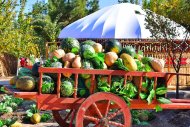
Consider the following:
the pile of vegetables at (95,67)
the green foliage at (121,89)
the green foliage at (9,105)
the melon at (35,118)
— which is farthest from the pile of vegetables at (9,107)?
the green foliage at (121,89)

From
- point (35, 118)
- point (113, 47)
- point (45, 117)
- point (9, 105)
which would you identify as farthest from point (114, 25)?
point (113, 47)

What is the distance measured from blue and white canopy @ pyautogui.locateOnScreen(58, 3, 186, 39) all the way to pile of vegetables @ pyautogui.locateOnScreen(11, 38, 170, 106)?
12.4 m

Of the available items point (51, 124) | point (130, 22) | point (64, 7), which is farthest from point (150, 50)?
point (64, 7)

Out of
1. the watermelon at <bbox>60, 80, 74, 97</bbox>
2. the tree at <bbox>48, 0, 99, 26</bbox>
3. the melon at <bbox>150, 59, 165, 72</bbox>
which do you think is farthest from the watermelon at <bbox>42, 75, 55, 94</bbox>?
the tree at <bbox>48, 0, 99, 26</bbox>

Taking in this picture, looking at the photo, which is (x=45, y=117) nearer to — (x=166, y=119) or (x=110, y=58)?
(x=166, y=119)

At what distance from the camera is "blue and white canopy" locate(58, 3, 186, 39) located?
18.8 meters

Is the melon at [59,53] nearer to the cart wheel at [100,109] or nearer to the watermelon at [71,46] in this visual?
the watermelon at [71,46]

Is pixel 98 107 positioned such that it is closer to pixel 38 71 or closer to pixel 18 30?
pixel 38 71

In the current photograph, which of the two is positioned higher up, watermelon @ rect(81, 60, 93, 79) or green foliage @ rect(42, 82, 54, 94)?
watermelon @ rect(81, 60, 93, 79)

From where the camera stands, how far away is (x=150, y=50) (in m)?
16.5

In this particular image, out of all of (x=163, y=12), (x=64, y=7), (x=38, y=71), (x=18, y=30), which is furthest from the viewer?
(x=64, y=7)

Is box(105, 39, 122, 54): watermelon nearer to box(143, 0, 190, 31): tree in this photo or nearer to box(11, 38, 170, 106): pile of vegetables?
box(11, 38, 170, 106): pile of vegetables

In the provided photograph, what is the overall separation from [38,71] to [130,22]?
14.6m

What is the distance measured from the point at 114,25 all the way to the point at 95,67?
13.8m
